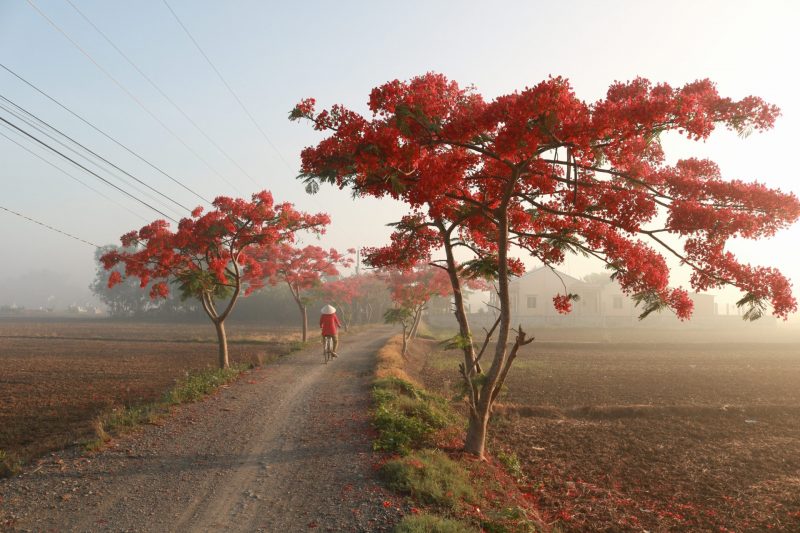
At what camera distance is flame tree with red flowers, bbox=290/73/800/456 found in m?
6.57

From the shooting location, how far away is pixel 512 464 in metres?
9.14

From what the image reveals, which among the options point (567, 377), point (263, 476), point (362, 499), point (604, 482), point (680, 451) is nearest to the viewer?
point (362, 499)

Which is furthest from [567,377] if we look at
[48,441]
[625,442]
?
[48,441]

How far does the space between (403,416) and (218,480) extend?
395 centimetres

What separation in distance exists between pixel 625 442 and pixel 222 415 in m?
7.92

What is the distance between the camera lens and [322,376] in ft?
51.8

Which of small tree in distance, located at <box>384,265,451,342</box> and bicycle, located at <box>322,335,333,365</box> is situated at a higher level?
small tree in distance, located at <box>384,265,451,342</box>

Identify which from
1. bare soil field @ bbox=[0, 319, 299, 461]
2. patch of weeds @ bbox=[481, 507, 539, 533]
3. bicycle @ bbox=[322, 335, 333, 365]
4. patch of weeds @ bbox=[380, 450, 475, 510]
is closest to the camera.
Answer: patch of weeds @ bbox=[481, 507, 539, 533]

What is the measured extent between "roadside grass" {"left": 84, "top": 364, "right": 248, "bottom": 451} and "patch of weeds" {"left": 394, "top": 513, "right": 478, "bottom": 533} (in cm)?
505

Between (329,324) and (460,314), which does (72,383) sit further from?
(460,314)

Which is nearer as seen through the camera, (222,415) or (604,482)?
(604,482)

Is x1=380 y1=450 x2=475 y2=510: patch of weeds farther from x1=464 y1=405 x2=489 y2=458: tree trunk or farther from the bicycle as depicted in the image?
the bicycle

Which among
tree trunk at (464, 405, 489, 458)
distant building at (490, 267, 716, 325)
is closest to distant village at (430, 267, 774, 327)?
distant building at (490, 267, 716, 325)

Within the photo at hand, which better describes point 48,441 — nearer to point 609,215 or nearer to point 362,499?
point 362,499
